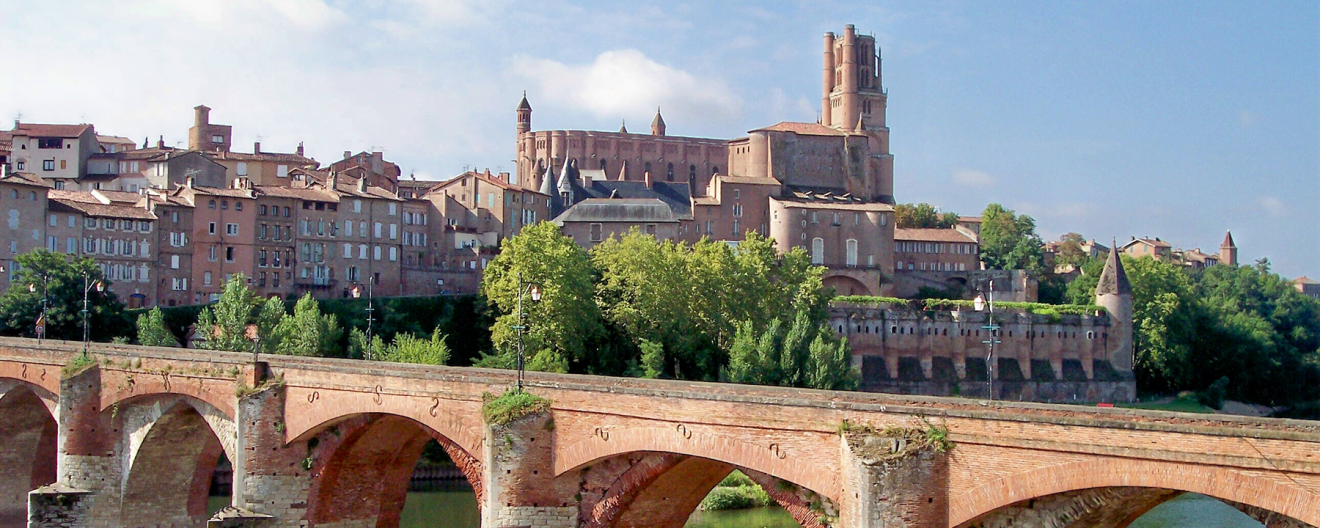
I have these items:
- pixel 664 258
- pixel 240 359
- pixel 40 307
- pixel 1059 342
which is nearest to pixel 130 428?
pixel 240 359

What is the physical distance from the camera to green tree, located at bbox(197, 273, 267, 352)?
206 feet

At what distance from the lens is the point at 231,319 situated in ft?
216

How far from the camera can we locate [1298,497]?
19.1 metres

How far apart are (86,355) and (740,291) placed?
A: 110 feet

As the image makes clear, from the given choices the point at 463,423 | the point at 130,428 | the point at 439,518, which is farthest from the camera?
the point at 439,518

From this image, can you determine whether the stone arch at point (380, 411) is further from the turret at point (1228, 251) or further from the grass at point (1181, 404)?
the turret at point (1228, 251)

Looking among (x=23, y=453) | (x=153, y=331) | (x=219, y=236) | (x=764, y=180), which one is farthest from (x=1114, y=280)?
(x=23, y=453)

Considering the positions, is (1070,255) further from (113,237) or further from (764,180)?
(113,237)

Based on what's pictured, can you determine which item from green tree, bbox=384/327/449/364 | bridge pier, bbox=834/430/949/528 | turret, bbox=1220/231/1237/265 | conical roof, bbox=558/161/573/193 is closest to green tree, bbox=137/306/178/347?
green tree, bbox=384/327/449/364

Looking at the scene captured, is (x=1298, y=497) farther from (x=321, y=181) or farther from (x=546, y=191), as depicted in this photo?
(x=546, y=191)

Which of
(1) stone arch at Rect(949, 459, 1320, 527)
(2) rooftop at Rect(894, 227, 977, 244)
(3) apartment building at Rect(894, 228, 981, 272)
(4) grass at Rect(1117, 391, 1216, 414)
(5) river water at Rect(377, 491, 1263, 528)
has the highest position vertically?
(2) rooftop at Rect(894, 227, 977, 244)

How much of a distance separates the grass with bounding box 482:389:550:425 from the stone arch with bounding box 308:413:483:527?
4.86m

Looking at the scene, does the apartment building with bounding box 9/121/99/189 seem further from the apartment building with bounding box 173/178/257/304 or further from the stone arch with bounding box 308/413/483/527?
the stone arch with bounding box 308/413/483/527

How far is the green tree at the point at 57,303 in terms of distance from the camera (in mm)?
64438
